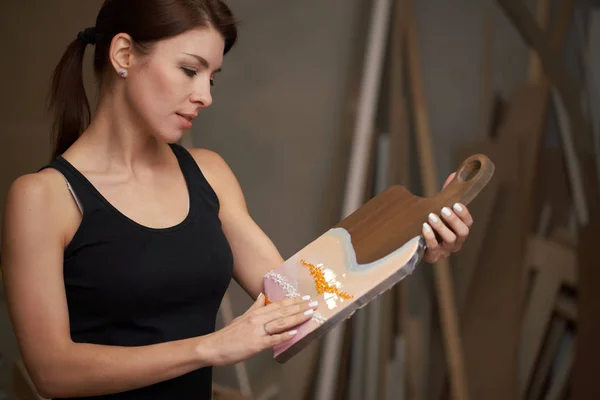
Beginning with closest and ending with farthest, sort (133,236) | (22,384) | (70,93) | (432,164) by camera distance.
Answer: (133,236) → (70,93) → (22,384) → (432,164)

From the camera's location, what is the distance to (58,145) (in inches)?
47.4

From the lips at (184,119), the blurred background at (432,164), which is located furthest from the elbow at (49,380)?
the blurred background at (432,164)

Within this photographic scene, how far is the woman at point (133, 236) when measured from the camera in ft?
3.25

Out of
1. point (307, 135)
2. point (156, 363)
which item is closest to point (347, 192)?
point (307, 135)

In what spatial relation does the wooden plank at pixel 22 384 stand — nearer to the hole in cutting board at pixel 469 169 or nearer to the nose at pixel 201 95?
the nose at pixel 201 95

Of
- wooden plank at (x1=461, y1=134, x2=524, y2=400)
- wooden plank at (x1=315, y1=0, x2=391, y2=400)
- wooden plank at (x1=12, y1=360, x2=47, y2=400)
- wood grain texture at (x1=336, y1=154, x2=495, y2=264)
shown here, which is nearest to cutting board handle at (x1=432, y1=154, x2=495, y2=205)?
wood grain texture at (x1=336, y1=154, x2=495, y2=264)

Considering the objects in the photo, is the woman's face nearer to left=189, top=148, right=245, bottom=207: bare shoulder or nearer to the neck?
the neck

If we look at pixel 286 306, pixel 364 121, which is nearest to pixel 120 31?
pixel 286 306

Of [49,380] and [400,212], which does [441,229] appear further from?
[49,380]

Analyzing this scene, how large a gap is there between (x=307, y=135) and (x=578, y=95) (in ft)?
2.70

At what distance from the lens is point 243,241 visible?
1.25 metres

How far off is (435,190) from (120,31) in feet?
3.84

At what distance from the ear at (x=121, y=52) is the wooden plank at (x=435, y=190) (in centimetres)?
112

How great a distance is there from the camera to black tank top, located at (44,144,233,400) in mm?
1054
